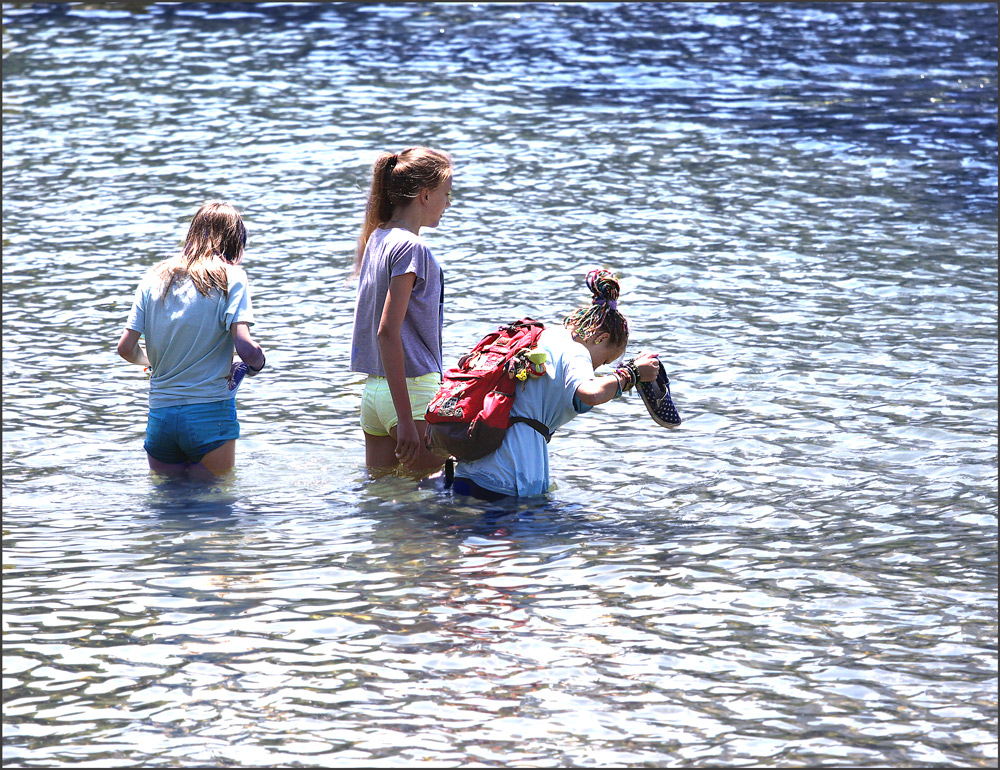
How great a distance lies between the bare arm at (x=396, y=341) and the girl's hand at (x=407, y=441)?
0.02 meters

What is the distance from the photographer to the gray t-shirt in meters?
7.19

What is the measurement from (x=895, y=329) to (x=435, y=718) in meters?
7.62

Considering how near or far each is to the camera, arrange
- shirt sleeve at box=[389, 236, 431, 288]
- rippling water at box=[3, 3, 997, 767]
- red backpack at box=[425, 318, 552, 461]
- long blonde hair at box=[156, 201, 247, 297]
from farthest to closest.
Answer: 1. long blonde hair at box=[156, 201, 247, 297]
2. red backpack at box=[425, 318, 552, 461]
3. shirt sleeve at box=[389, 236, 431, 288]
4. rippling water at box=[3, 3, 997, 767]

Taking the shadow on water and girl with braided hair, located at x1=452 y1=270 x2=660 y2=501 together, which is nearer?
girl with braided hair, located at x1=452 y1=270 x2=660 y2=501

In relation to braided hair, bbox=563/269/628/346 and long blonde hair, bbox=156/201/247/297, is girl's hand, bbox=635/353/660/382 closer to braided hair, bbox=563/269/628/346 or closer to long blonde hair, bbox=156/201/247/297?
braided hair, bbox=563/269/628/346

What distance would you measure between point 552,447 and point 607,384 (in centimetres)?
256

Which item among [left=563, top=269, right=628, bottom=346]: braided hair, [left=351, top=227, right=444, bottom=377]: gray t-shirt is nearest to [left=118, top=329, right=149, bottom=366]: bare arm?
[left=351, top=227, right=444, bottom=377]: gray t-shirt

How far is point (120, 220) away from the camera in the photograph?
15180 millimetres

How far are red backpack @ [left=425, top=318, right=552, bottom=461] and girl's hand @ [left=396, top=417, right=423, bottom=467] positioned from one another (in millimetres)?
88

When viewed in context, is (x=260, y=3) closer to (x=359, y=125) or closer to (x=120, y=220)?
(x=359, y=125)

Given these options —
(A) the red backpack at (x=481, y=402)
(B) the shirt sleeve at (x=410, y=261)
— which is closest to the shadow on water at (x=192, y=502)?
(A) the red backpack at (x=481, y=402)

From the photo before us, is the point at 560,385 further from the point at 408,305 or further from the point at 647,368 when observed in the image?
the point at 408,305

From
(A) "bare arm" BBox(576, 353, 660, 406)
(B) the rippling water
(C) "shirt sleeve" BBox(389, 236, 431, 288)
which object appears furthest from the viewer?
(C) "shirt sleeve" BBox(389, 236, 431, 288)

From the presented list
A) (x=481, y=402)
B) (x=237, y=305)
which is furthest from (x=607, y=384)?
(x=237, y=305)
